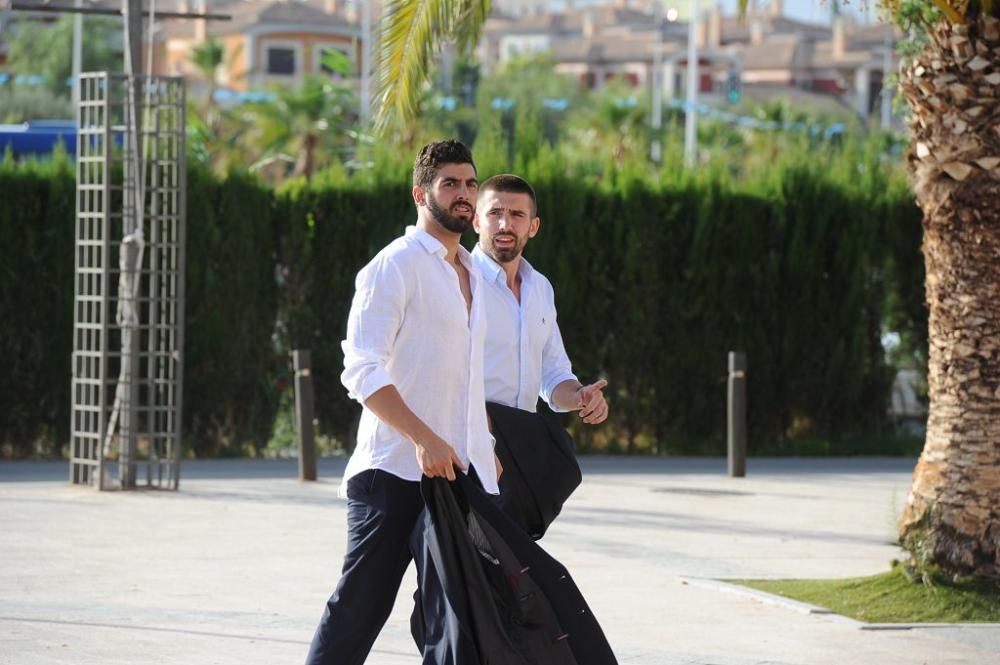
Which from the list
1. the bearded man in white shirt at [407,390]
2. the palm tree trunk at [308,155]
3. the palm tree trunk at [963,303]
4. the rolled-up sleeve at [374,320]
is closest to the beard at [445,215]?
the bearded man in white shirt at [407,390]

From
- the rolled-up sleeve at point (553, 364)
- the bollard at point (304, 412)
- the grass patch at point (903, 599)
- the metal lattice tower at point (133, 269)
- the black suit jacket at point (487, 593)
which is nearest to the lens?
the black suit jacket at point (487, 593)

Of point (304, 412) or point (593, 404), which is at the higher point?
point (593, 404)

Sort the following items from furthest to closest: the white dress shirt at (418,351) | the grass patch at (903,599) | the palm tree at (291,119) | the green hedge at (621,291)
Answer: the palm tree at (291,119) < the green hedge at (621,291) < the grass patch at (903,599) < the white dress shirt at (418,351)

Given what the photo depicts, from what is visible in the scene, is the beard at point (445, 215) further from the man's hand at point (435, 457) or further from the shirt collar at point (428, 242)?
the man's hand at point (435, 457)

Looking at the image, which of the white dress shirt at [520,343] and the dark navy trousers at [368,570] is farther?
the white dress shirt at [520,343]

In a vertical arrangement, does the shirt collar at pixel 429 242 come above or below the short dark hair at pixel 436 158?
below

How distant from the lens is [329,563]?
33.7 ft

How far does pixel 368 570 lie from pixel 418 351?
72 cm

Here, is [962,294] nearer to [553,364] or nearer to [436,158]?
[553,364]

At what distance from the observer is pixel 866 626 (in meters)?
8.54

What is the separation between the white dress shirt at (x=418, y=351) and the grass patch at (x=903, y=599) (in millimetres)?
3534

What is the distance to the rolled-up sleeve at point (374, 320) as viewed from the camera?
5.67m

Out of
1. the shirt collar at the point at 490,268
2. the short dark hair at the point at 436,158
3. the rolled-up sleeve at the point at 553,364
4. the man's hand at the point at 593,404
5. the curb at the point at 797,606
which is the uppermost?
the short dark hair at the point at 436,158

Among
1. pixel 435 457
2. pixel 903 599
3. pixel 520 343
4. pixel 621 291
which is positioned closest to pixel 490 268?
pixel 520 343
